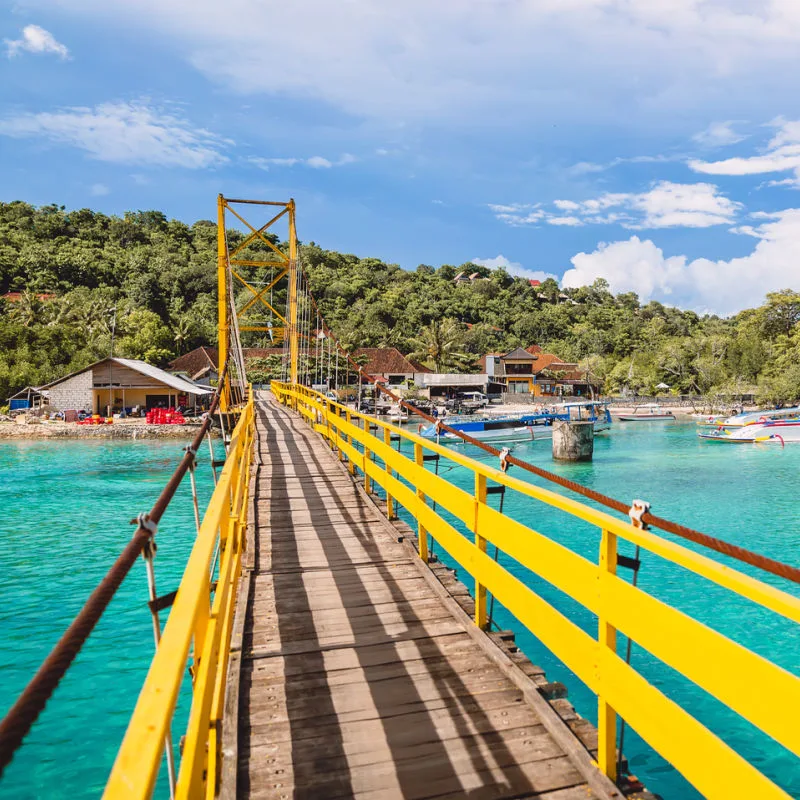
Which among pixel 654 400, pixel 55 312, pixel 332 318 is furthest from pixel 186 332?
pixel 654 400

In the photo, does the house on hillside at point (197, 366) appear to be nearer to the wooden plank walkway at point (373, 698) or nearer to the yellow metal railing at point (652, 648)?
the wooden plank walkway at point (373, 698)

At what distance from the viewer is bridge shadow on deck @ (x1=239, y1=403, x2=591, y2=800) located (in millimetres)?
2805

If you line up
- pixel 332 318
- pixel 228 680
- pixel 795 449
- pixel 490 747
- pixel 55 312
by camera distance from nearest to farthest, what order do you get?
pixel 490 747 < pixel 228 680 < pixel 795 449 < pixel 55 312 < pixel 332 318

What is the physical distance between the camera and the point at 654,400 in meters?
70.5

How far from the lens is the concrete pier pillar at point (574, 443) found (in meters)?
31.9

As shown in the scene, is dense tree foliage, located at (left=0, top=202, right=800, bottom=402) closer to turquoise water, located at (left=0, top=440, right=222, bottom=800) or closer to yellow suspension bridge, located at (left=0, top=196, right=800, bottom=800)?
turquoise water, located at (left=0, top=440, right=222, bottom=800)

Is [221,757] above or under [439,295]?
under

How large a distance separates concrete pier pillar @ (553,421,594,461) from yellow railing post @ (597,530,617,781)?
3023cm

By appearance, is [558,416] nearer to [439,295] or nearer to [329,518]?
[329,518]

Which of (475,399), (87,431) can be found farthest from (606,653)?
(475,399)

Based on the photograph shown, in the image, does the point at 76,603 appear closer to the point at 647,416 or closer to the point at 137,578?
the point at 137,578

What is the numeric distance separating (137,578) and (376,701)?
1024 cm

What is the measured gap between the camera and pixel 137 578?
12.1 m

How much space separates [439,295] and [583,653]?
11347 cm
